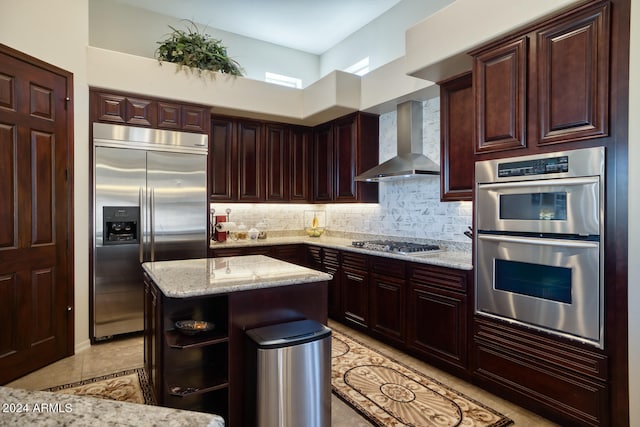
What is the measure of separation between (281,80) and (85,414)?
5689 millimetres

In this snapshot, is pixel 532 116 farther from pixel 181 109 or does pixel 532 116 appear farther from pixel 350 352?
pixel 181 109

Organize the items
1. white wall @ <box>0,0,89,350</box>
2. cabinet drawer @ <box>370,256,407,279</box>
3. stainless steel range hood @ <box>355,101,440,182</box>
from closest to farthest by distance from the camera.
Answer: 1. white wall @ <box>0,0,89,350</box>
2. cabinet drawer @ <box>370,256,407,279</box>
3. stainless steel range hood @ <box>355,101,440,182</box>

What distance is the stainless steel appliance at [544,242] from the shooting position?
2090 millimetres

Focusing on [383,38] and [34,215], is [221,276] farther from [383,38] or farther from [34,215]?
[383,38]

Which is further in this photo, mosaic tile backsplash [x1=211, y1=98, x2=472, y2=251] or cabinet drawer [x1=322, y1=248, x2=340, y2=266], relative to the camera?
cabinet drawer [x1=322, y1=248, x2=340, y2=266]

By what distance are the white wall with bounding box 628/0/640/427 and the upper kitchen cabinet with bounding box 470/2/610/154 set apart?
0.39 ft

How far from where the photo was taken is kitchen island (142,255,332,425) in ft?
6.57

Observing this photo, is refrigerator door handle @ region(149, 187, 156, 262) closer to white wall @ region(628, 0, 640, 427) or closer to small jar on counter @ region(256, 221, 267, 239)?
small jar on counter @ region(256, 221, 267, 239)

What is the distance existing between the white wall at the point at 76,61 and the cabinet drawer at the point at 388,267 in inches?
113

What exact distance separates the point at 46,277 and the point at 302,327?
2568 millimetres

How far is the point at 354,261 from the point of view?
4.01m

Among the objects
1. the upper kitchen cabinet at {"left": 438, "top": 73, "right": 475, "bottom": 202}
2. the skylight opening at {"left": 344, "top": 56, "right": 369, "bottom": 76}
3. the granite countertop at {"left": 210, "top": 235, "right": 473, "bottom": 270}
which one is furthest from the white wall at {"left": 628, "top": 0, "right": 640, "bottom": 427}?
the skylight opening at {"left": 344, "top": 56, "right": 369, "bottom": 76}

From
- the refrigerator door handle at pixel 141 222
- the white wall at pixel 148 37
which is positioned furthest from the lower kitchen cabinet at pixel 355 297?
the white wall at pixel 148 37

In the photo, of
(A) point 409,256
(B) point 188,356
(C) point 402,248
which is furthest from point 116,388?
(C) point 402,248
